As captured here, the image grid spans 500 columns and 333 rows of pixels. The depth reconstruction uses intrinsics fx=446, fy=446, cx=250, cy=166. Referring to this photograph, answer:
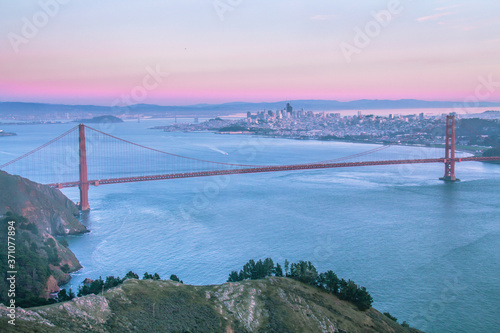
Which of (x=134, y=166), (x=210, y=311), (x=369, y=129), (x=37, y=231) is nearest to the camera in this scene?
(x=210, y=311)

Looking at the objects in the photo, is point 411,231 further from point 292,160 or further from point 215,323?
point 292,160

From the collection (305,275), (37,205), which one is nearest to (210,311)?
(305,275)

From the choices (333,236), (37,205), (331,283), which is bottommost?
(333,236)

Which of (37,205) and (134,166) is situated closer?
(37,205)

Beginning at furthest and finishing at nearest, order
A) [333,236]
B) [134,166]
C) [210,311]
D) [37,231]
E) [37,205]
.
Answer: [134,166]
[333,236]
[37,205]
[37,231]
[210,311]

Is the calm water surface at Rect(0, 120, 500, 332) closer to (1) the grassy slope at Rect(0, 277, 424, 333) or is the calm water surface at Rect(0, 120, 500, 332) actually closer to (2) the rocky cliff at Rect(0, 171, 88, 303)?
(2) the rocky cliff at Rect(0, 171, 88, 303)

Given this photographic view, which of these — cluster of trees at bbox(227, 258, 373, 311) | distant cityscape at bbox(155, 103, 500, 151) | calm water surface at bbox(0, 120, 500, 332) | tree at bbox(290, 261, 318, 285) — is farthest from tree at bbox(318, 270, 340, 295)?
distant cityscape at bbox(155, 103, 500, 151)

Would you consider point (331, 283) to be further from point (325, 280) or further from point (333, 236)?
point (333, 236)

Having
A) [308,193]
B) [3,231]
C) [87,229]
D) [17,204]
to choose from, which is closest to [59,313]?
[3,231]

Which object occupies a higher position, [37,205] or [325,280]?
[37,205]
